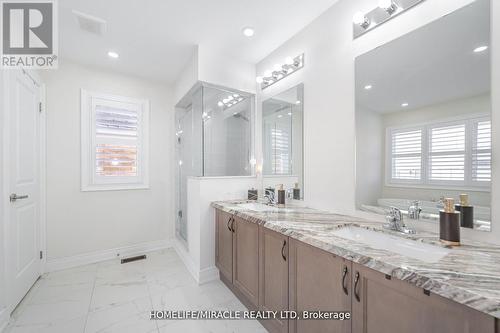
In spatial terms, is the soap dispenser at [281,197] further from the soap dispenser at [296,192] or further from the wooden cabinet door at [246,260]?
the wooden cabinet door at [246,260]

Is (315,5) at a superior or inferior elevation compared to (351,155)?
superior

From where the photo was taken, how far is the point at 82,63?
9.14 feet

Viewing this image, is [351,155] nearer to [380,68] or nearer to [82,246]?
[380,68]

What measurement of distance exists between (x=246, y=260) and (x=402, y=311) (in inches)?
48.2

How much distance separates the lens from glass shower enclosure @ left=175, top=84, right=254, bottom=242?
2.64 m

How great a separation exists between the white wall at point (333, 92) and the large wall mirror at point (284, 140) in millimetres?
104

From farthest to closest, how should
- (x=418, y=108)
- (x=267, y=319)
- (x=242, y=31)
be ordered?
1. (x=242, y=31)
2. (x=267, y=319)
3. (x=418, y=108)

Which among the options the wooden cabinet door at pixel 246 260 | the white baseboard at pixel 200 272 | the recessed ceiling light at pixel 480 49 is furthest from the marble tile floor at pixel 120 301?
the recessed ceiling light at pixel 480 49

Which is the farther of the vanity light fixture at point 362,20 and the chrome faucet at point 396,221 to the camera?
the vanity light fixture at point 362,20

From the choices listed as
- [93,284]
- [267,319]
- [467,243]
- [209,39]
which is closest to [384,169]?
[467,243]

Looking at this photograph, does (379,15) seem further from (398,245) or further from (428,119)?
(398,245)

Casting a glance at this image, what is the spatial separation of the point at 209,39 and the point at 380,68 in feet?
5.65

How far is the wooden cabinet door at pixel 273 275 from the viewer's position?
146 centimetres

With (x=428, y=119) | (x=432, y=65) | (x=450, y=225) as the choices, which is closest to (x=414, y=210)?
(x=450, y=225)
